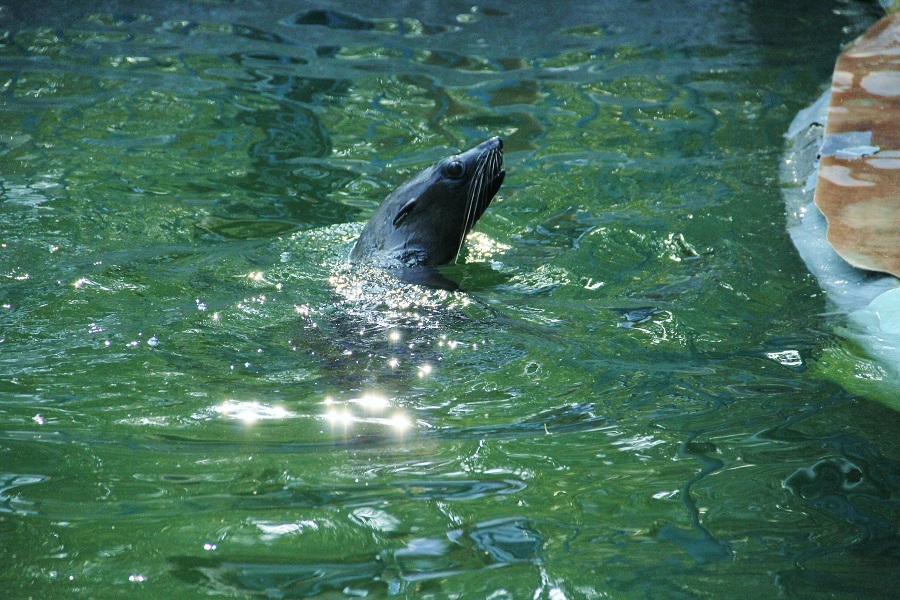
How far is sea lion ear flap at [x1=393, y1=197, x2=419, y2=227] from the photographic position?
16.3 ft

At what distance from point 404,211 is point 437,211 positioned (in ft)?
0.59

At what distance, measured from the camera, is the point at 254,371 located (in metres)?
3.53

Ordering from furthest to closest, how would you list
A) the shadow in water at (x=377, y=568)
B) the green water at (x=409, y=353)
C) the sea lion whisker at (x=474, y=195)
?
the sea lion whisker at (x=474, y=195) < the green water at (x=409, y=353) < the shadow in water at (x=377, y=568)

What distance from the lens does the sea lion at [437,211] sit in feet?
16.1

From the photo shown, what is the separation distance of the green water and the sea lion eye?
47 centimetres

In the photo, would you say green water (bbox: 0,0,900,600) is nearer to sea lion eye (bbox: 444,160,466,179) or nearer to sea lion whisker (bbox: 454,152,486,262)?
sea lion whisker (bbox: 454,152,486,262)

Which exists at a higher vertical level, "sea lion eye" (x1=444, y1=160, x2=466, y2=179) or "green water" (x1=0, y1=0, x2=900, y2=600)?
"sea lion eye" (x1=444, y1=160, x2=466, y2=179)

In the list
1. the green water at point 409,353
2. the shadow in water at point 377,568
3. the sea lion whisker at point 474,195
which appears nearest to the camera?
the shadow in water at point 377,568

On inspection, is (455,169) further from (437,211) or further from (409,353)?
(409,353)

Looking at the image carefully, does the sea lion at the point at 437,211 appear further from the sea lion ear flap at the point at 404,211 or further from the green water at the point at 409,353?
the green water at the point at 409,353

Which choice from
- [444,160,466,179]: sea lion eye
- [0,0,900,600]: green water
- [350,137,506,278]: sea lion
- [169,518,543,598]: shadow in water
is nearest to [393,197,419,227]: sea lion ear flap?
[350,137,506,278]: sea lion

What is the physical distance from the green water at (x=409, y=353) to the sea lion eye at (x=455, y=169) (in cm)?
47

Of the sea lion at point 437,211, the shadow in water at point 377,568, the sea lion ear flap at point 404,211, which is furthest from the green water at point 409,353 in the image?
the sea lion ear flap at point 404,211

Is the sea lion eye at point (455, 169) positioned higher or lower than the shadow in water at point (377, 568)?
higher
